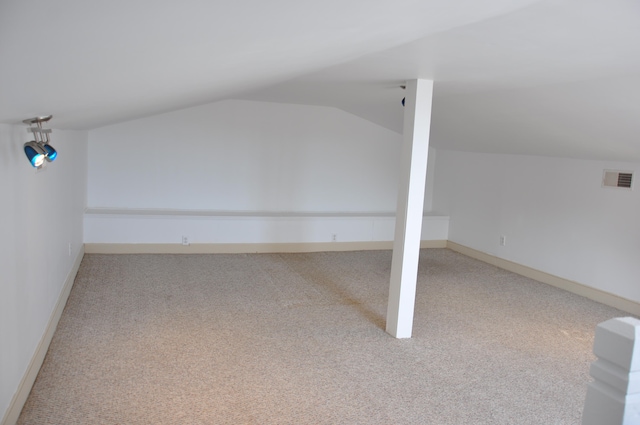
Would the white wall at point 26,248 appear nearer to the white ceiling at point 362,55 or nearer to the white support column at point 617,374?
the white ceiling at point 362,55

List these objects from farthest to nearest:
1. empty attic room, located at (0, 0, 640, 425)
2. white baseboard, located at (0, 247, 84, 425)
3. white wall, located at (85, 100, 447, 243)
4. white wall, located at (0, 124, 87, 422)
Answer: white wall, located at (85, 100, 447, 243) → white baseboard, located at (0, 247, 84, 425) → white wall, located at (0, 124, 87, 422) → empty attic room, located at (0, 0, 640, 425)

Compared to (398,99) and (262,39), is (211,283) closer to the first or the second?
(398,99)

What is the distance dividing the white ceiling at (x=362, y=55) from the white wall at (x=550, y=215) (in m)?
0.55

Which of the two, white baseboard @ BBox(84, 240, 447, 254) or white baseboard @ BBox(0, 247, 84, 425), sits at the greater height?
white baseboard @ BBox(84, 240, 447, 254)

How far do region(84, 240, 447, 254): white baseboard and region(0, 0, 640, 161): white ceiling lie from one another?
8.32 ft

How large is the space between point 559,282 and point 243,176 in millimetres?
4604

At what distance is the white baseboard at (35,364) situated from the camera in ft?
9.43

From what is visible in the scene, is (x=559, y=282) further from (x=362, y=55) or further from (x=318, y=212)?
(x=362, y=55)

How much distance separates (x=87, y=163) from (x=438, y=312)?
4.99 metres

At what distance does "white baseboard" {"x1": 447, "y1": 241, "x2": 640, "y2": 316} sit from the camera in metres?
5.70

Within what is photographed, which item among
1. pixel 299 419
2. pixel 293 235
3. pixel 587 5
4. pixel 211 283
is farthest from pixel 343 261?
pixel 587 5

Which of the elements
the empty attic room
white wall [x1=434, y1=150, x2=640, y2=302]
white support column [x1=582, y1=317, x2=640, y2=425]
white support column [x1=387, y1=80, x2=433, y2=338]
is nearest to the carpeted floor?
the empty attic room

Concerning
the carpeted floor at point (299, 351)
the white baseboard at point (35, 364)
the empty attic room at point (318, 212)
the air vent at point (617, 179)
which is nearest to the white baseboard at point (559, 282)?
the empty attic room at point (318, 212)

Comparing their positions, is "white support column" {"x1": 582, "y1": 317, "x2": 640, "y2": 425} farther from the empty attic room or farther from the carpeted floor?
the carpeted floor
